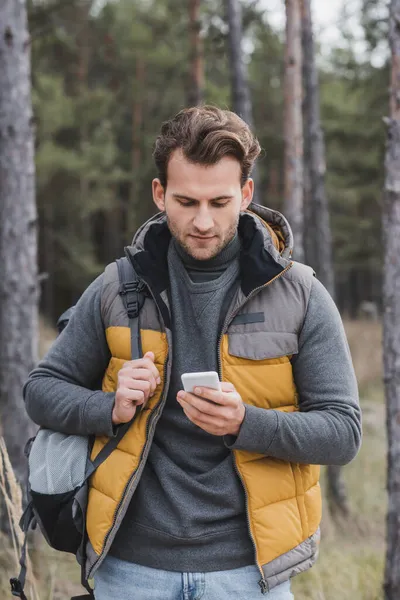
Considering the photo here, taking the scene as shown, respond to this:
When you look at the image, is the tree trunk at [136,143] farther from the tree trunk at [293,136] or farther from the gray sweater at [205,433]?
the gray sweater at [205,433]

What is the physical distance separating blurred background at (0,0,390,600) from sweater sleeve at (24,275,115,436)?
7231 mm

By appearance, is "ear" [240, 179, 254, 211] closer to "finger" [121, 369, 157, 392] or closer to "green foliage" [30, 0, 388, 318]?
"finger" [121, 369, 157, 392]

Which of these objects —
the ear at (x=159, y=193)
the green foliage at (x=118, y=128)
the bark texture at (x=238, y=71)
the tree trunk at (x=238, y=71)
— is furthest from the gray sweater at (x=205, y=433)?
the green foliage at (x=118, y=128)

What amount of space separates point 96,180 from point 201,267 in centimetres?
1996

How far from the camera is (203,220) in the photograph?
6.86ft

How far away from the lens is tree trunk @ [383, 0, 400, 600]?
→ 155 inches

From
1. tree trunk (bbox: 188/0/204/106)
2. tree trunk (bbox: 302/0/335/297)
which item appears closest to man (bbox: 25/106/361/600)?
tree trunk (bbox: 302/0/335/297)

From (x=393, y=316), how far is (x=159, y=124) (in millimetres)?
18115

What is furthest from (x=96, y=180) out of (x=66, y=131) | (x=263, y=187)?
(x=263, y=187)

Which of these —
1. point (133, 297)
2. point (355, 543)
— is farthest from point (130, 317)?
point (355, 543)

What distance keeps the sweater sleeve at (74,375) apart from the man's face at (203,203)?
1.12 ft

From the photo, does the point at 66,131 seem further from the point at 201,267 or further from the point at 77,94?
the point at 201,267

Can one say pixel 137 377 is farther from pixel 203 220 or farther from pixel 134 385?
pixel 203 220

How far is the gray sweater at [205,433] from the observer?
2045 millimetres
